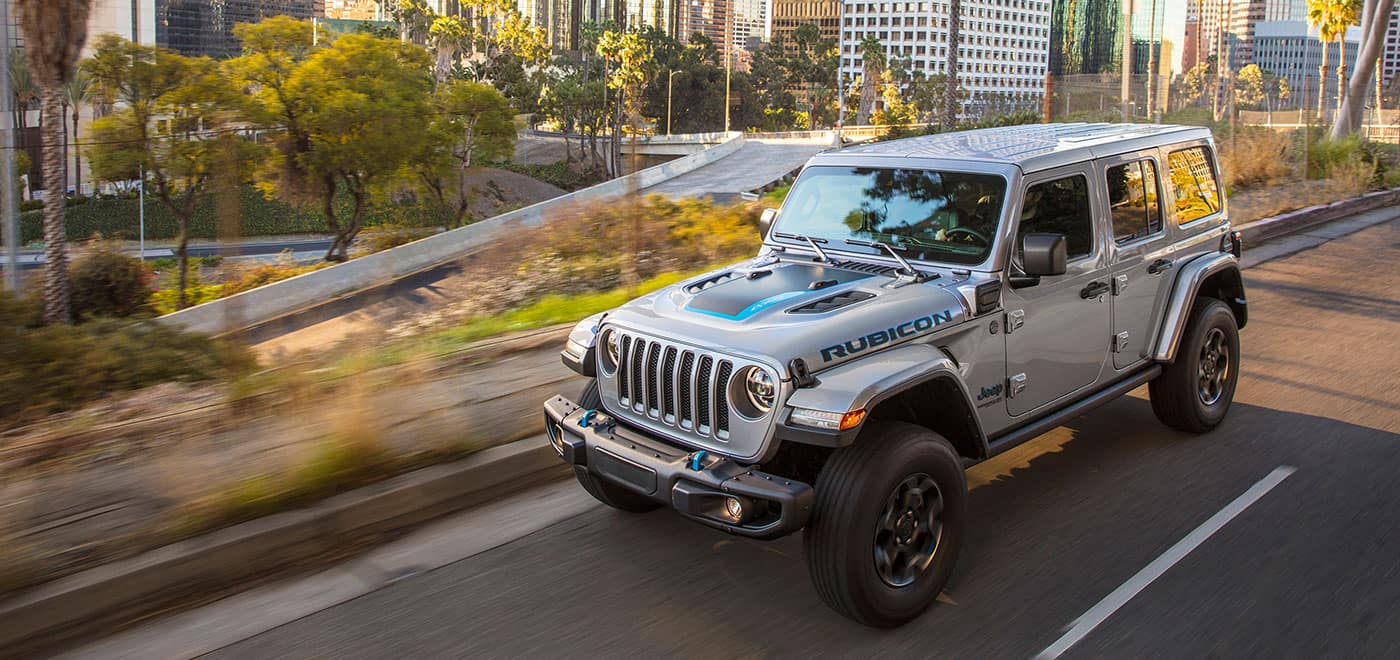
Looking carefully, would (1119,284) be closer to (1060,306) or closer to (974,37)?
(1060,306)

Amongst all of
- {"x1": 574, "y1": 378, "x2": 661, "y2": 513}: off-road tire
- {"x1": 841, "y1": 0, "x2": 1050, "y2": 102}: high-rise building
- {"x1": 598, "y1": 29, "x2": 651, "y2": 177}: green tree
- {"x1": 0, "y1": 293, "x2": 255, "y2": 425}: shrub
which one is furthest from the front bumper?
{"x1": 841, "y1": 0, "x2": 1050, "y2": 102}: high-rise building

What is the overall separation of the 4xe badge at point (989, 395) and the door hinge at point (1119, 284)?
1.21 meters

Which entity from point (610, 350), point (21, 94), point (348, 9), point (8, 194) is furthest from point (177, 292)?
point (348, 9)

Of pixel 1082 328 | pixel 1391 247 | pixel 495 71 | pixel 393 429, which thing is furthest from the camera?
pixel 495 71

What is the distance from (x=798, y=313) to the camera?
4.52 m

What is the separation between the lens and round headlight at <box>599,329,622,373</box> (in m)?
4.81

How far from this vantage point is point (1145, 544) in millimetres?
5070

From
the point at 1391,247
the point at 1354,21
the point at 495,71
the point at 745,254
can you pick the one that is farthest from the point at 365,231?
the point at 495,71

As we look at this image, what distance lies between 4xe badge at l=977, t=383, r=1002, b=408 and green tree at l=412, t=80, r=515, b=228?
43.3 ft

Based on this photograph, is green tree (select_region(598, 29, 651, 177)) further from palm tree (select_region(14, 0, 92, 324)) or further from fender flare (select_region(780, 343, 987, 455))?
fender flare (select_region(780, 343, 987, 455))

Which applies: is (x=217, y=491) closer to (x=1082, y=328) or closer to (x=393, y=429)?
(x=393, y=429)

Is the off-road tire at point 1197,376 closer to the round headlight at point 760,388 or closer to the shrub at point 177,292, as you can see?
the round headlight at point 760,388

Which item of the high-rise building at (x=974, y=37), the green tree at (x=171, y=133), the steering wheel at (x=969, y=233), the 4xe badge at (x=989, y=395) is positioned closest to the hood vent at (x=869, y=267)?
the steering wheel at (x=969, y=233)

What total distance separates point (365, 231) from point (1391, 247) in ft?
46.5
